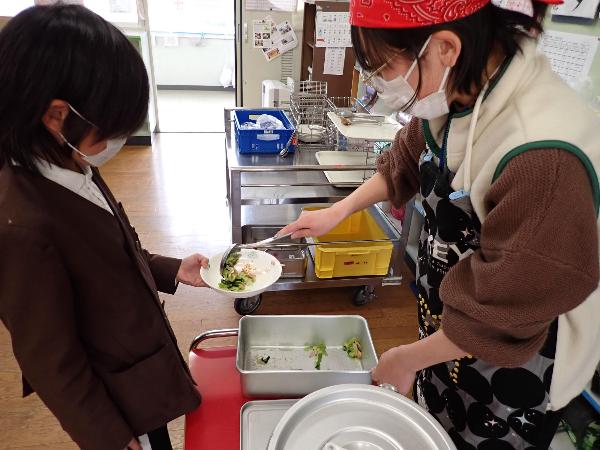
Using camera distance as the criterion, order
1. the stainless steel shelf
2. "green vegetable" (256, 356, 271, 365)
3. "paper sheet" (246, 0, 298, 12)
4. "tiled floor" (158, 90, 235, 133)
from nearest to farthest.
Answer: "green vegetable" (256, 356, 271, 365) → the stainless steel shelf → "paper sheet" (246, 0, 298, 12) → "tiled floor" (158, 90, 235, 133)

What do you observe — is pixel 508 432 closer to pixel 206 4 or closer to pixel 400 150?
pixel 400 150

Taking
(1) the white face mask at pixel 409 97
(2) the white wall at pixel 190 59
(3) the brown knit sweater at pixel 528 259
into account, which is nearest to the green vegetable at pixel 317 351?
(3) the brown knit sweater at pixel 528 259

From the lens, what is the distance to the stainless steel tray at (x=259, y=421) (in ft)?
2.55

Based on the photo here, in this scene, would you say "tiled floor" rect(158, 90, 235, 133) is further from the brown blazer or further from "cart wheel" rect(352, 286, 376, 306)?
the brown blazer

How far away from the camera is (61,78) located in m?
0.58

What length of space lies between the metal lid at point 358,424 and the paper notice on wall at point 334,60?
8.98 feet

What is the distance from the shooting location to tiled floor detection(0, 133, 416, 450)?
1.60m

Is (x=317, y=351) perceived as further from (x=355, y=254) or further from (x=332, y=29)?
(x=332, y=29)

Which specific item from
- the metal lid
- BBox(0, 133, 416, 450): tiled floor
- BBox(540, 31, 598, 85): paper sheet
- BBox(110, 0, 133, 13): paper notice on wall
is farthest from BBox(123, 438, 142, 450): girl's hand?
BBox(110, 0, 133, 13): paper notice on wall

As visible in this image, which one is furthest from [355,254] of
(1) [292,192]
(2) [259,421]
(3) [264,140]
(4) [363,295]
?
(2) [259,421]

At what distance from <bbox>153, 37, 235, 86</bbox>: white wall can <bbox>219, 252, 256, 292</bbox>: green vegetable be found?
5486 millimetres

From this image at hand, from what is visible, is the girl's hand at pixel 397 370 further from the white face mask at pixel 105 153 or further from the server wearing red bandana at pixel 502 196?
the white face mask at pixel 105 153

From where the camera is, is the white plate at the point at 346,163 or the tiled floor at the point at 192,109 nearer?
the white plate at the point at 346,163

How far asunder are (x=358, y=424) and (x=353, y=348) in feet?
1.15
